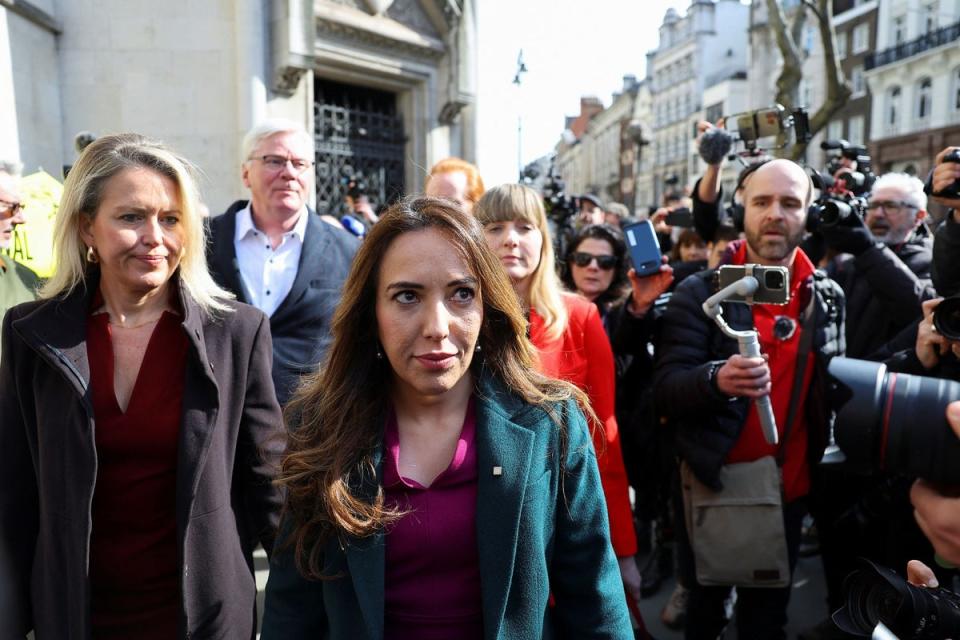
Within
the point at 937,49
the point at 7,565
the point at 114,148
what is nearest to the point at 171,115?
the point at 114,148

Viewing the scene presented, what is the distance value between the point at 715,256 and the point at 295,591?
3.12 m

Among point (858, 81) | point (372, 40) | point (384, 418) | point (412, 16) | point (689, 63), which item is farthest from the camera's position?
point (689, 63)

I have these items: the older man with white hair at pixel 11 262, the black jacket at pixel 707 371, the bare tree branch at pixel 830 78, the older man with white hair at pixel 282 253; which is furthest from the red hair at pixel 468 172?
the bare tree branch at pixel 830 78

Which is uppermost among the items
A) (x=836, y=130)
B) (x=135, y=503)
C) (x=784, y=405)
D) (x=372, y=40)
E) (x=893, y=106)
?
(x=893, y=106)

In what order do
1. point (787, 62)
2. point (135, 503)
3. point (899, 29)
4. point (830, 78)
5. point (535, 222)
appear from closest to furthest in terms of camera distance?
point (135, 503)
point (535, 222)
point (830, 78)
point (787, 62)
point (899, 29)

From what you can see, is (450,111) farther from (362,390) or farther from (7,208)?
(362,390)

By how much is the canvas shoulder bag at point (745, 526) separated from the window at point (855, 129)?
1630 inches

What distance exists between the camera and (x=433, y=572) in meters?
1.63

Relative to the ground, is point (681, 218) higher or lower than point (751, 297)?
higher

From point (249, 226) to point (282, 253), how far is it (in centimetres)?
21

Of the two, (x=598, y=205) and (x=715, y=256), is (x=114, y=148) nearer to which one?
(x=715, y=256)

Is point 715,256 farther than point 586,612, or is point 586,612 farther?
point 715,256

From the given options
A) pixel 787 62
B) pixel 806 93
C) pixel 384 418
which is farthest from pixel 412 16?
pixel 806 93

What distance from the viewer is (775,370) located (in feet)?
9.49
